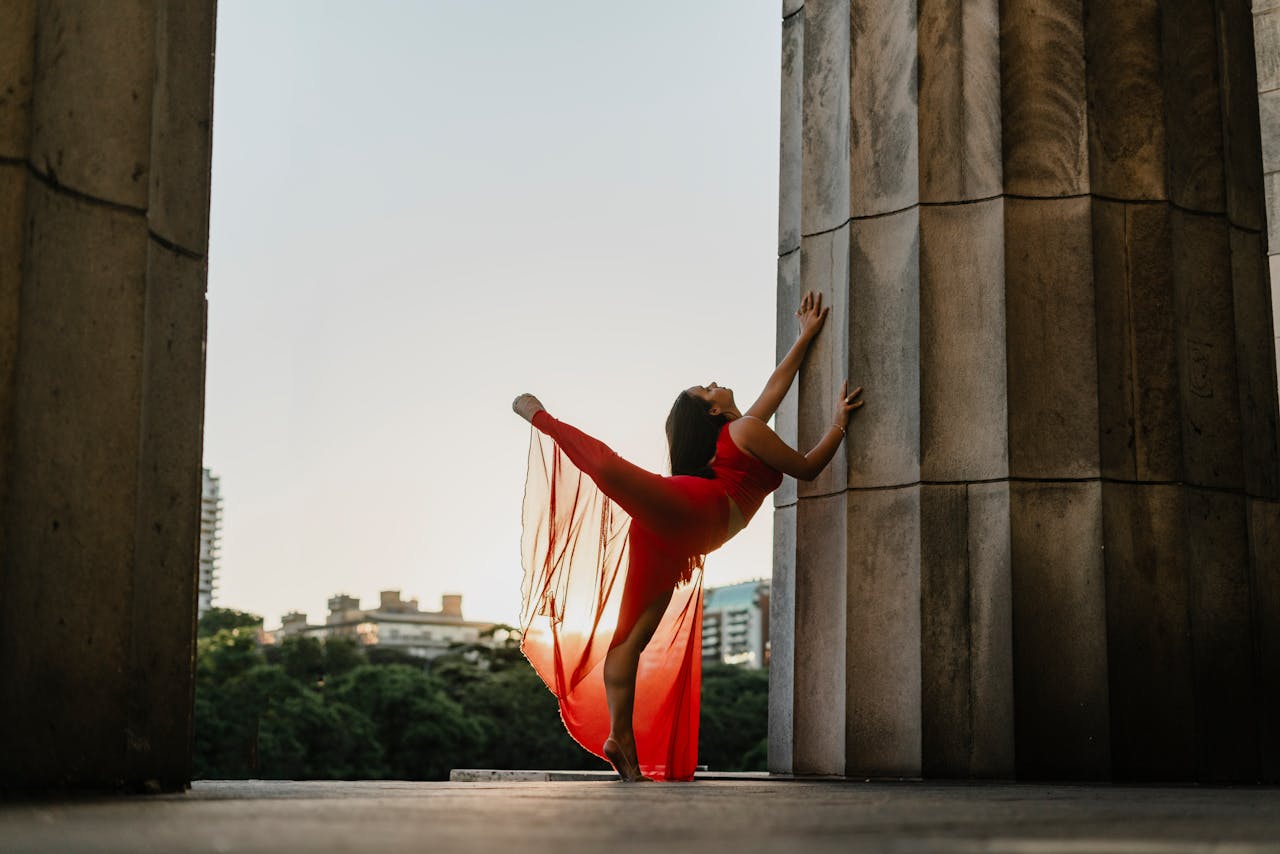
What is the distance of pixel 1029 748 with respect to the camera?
8.23m

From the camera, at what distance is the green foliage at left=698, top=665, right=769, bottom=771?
234 ft

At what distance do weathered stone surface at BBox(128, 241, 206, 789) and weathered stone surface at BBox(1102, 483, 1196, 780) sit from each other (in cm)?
479

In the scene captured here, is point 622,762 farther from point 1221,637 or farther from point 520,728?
point 520,728

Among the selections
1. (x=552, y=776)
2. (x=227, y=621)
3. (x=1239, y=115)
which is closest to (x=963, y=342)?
(x=1239, y=115)

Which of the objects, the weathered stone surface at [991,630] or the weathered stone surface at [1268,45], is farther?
the weathered stone surface at [1268,45]

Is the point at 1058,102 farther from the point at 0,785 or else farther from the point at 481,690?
the point at 481,690

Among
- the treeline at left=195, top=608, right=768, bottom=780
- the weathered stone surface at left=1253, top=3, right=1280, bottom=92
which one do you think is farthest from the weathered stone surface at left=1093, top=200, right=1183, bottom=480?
the treeline at left=195, top=608, right=768, bottom=780

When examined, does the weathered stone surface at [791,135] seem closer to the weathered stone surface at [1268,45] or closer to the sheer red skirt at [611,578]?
the sheer red skirt at [611,578]

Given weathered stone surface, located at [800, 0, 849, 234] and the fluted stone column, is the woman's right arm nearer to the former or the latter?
the fluted stone column

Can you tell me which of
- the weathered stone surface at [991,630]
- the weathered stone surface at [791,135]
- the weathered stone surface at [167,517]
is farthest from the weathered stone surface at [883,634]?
the weathered stone surface at [167,517]

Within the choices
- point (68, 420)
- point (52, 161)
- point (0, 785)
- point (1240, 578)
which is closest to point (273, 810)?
point (0, 785)

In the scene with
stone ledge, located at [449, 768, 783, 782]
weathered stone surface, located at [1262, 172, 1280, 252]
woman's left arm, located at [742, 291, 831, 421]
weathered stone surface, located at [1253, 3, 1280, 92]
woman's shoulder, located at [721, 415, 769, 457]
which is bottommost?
stone ledge, located at [449, 768, 783, 782]

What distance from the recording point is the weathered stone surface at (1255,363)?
29.4 ft

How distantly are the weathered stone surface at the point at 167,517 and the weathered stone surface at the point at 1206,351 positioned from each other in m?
5.35
